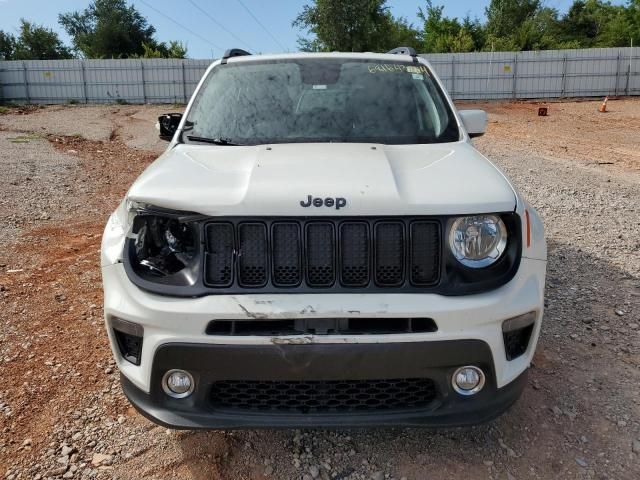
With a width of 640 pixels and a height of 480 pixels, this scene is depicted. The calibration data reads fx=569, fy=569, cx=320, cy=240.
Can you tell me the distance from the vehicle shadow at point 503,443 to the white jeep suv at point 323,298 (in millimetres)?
422

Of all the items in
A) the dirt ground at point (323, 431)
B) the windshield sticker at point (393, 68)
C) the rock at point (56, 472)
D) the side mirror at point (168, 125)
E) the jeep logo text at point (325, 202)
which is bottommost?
the rock at point (56, 472)

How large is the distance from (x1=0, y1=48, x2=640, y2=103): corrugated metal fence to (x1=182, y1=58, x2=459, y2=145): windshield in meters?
24.2

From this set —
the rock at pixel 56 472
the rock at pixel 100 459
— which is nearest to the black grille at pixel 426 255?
the rock at pixel 100 459

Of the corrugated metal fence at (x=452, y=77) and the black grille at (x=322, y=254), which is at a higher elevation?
the corrugated metal fence at (x=452, y=77)

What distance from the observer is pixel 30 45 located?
48938 millimetres

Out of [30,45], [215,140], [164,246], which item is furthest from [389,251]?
[30,45]

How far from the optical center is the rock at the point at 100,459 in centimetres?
259

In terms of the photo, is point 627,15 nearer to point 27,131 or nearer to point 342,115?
point 27,131

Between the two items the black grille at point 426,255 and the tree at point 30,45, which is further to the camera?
the tree at point 30,45

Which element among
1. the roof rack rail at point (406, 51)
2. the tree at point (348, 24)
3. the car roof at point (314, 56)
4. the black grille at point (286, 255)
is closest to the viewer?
the black grille at point (286, 255)

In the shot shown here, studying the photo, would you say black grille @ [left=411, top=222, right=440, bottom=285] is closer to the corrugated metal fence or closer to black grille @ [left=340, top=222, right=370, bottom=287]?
black grille @ [left=340, top=222, right=370, bottom=287]

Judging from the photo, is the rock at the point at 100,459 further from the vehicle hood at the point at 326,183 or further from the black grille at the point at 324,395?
the vehicle hood at the point at 326,183

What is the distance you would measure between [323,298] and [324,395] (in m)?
0.41

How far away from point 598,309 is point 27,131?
17.5 metres
